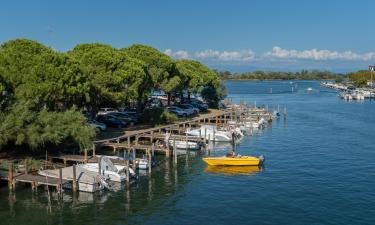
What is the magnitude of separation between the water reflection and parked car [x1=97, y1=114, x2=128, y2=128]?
2038 centimetres

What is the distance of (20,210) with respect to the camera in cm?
3347

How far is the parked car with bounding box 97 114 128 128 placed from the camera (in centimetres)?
6412

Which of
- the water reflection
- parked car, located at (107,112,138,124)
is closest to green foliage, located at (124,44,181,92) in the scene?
parked car, located at (107,112,138,124)

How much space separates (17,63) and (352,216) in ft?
112

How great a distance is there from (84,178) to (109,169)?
10.1 feet

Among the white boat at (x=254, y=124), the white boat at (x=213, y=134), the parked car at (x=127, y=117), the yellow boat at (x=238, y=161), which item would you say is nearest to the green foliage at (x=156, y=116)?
the parked car at (x=127, y=117)

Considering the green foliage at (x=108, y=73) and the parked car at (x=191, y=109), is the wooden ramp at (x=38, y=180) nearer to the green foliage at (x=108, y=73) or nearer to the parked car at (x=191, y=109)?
the green foliage at (x=108, y=73)

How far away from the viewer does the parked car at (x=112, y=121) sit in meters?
64.1

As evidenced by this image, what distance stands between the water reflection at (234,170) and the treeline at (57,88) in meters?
13.1

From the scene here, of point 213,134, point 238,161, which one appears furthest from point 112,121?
point 238,161

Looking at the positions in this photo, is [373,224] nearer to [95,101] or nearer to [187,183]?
[187,183]

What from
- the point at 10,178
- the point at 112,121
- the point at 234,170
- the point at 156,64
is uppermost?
the point at 156,64

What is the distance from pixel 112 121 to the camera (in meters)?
64.2

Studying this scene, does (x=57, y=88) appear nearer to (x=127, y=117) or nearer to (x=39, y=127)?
(x=39, y=127)
